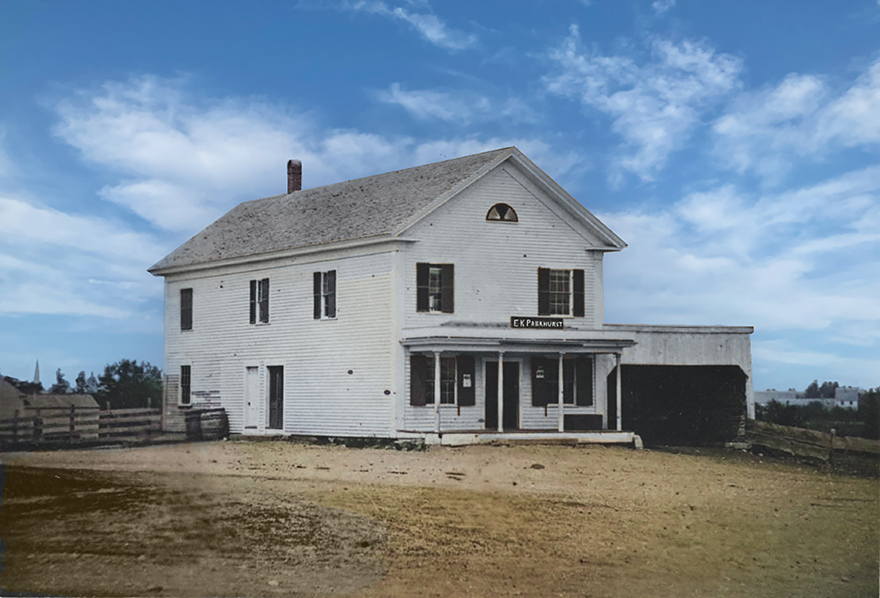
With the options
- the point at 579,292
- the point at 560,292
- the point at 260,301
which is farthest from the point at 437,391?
the point at 260,301

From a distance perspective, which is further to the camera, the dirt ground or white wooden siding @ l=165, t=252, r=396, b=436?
white wooden siding @ l=165, t=252, r=396, b=436

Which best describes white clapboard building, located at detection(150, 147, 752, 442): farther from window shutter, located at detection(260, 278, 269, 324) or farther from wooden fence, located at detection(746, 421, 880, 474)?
wooden fence, located at detection(746, 421, 880, 474)

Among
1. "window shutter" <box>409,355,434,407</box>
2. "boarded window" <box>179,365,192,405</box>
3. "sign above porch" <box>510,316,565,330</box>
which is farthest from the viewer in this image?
"boarded window" <box>179,365,192,405</box>

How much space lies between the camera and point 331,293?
27719 mm

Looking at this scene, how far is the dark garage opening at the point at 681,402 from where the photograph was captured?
30062mm

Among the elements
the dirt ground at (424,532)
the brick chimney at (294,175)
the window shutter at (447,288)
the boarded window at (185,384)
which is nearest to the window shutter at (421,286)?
the window shutter at (447,288)

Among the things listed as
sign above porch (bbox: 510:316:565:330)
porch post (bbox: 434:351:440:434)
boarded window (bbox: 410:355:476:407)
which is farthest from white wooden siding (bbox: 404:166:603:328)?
porch post (bbox: 434:351:440:434)

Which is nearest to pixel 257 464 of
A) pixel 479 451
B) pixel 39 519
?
pixel 479 451

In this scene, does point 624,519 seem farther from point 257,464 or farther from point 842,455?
point 842,455

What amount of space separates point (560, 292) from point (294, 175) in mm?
11468

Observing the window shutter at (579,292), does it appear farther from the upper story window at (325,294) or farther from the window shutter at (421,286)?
the upper story window at (325,294)

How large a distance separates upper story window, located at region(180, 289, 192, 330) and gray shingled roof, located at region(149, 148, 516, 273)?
1.04 meters

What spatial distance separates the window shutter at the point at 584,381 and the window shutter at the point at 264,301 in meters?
9.67

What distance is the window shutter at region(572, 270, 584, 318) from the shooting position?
28500 millimetres
